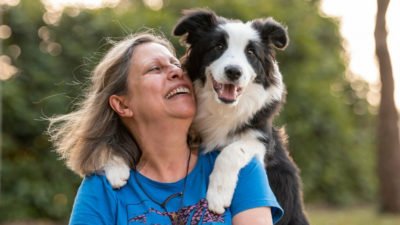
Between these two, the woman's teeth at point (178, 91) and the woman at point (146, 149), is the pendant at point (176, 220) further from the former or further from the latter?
the woman's teeth at point (178, 91)

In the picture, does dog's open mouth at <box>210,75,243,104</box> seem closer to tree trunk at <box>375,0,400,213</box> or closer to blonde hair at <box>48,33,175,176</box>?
blonde hair at <box>48,33,175,176</box>

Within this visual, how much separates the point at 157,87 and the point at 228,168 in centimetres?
56

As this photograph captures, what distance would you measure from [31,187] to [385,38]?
5.96 m

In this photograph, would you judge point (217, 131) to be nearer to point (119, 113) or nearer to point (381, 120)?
point (119, 113)

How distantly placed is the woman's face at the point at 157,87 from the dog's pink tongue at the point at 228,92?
284 millimetres

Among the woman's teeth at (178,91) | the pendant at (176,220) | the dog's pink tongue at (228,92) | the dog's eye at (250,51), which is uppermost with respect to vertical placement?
the dog's eye at (250,51)

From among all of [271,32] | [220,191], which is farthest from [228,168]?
[271,32]

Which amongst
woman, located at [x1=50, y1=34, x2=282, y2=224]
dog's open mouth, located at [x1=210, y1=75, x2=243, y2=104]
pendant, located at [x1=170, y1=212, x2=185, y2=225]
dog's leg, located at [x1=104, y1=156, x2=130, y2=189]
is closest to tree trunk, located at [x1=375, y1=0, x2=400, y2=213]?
dog's open mouth, located at [x1=210, y1=75, x2=243, y2=104]

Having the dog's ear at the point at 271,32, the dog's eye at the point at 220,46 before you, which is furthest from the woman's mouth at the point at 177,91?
the dog's ear at the point at 271,32

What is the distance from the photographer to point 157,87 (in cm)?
242

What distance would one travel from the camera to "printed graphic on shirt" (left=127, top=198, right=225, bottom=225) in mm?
2195

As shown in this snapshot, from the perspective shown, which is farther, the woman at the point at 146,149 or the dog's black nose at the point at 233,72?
the dog's black nose at the point at 233,72

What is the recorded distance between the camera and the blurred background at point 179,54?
6715mm

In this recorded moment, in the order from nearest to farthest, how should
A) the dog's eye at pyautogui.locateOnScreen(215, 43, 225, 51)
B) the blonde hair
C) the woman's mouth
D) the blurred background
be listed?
the woman's mouth → the blonde hair → the dog's eye at pyautogui.locateOnScreen(215, 43, 225, 51) → the blurred background
